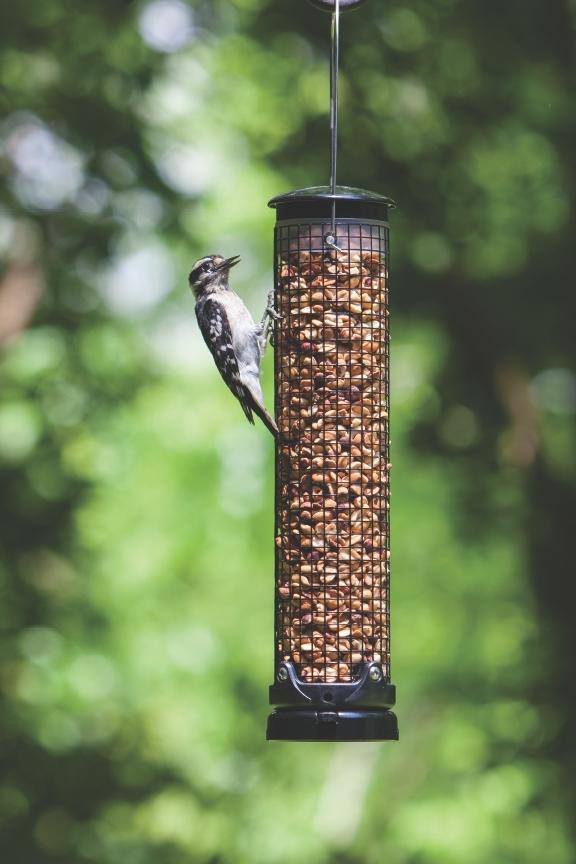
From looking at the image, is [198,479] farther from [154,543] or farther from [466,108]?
[466,108]

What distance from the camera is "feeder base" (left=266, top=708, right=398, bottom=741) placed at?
6086mm

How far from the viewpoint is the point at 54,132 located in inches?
478

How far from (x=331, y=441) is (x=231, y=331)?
3.01ft

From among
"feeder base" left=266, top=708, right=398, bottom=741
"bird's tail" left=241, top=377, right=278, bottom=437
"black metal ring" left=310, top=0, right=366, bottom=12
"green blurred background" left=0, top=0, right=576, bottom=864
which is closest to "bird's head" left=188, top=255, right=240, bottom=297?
"bird's tail" left=241, top=377, right=278, bottom=437

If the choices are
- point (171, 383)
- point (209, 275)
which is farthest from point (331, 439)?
point (171, 383)

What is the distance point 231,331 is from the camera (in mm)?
7203

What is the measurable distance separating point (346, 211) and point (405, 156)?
6.69m

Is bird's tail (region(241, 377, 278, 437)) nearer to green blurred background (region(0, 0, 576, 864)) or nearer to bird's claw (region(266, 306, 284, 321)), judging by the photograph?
bird's claw (region(266, 306, 284, 321))

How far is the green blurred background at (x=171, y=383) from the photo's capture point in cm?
1228

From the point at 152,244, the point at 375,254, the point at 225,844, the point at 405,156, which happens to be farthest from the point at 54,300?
the point at 375,254

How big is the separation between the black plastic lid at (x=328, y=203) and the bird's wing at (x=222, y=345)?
2.71 feet

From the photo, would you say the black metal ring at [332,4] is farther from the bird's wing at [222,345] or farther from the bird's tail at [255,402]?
the bird's wing at [222,345]

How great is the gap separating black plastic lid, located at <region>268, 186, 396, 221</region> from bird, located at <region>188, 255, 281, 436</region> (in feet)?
1.24

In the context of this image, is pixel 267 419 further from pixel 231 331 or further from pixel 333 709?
pixel 333 709
